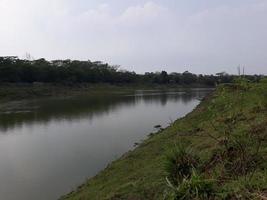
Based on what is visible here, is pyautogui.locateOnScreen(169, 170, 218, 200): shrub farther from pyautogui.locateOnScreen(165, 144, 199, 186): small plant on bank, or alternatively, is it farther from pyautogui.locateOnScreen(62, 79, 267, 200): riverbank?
pyautogui.locateOnScreen(165, 144, 199, 186): small plant on bank

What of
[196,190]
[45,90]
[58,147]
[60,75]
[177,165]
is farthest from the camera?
[60,75]

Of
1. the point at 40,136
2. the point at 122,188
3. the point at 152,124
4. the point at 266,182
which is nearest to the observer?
the point at 266,182

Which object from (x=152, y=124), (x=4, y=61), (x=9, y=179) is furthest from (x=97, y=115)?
(x=4, y=61)

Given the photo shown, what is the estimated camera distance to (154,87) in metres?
83.3

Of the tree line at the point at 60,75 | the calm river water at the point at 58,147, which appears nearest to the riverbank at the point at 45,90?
the tree line at the point at 60,75

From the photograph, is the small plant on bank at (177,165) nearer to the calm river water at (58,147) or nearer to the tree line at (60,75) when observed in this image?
the calm river water at (58,147)

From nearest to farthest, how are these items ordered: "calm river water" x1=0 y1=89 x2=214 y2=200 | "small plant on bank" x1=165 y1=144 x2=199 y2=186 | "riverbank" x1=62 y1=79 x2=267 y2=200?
"riverbank" x1=62 y1=79 x2=267 y2=200 < "small plant on bank" x1=165 y1=144 x2=199 y2=186 < "calm river water" x1=0 y1=89 x2=214 y2=200

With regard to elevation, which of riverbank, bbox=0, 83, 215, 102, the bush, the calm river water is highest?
the bush

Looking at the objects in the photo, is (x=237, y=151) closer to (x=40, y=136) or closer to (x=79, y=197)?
(x=79, y=197)

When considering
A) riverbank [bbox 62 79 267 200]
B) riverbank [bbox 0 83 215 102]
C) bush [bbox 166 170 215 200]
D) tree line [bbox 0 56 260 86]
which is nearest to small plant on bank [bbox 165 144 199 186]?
riverbank [bbox 62 79 267 200]

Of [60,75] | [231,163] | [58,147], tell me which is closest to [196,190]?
[231,163]

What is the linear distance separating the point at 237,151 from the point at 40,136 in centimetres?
1716

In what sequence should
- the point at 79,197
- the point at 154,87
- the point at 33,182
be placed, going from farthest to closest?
the point at 154,87 < the point at 33,182 < the point at 79,197

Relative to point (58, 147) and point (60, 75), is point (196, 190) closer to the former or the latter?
point (58, 147)
